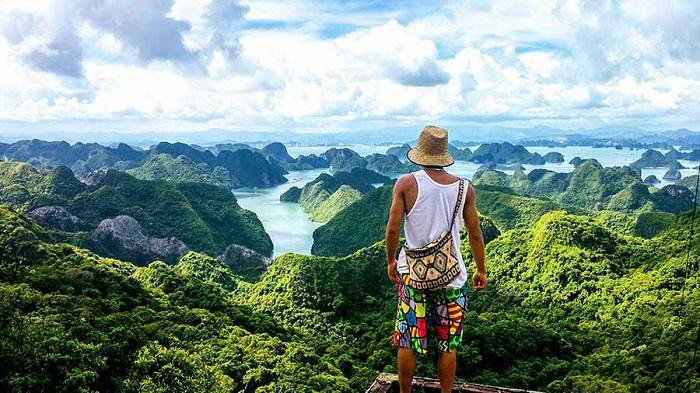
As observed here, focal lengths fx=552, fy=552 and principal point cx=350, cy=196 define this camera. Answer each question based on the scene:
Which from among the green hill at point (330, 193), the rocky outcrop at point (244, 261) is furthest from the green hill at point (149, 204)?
the green hill at point (330, 193)

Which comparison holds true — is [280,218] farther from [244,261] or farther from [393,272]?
[393,272]

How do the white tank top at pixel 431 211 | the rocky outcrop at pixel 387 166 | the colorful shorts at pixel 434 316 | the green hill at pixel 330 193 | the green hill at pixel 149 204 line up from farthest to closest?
the rocky outcrop at pixel 387 166 < the green hill at pixel 330 193 < the green hill at pixel 149 204 < the colorful shorts at pixel 434 316 < the white tank top at pixel 431 211

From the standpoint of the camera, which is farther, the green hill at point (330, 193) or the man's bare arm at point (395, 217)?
the green hill at point (330, 193)

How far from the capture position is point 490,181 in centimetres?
9781

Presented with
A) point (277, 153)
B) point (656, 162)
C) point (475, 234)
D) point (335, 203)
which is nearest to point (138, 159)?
point (277, 153)

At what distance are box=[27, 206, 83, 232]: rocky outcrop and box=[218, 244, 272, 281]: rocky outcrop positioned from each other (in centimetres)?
1386

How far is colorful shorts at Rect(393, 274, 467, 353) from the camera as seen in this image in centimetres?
326

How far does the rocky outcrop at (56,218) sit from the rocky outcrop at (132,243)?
298 centimetres

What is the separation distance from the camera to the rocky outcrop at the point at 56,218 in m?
→ 47.1

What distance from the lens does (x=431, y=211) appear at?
10.3ft

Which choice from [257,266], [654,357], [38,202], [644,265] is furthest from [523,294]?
[38,202]

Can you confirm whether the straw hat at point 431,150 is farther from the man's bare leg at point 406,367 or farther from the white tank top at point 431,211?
the man's bare leg at point 406,367

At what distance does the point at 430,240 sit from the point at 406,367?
0.81 metres

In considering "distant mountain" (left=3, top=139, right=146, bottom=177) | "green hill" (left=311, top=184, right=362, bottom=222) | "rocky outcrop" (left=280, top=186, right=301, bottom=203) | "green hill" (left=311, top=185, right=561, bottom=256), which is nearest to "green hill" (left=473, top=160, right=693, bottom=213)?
"green hill" (left=311, top=185, right=561, bottom=256)
